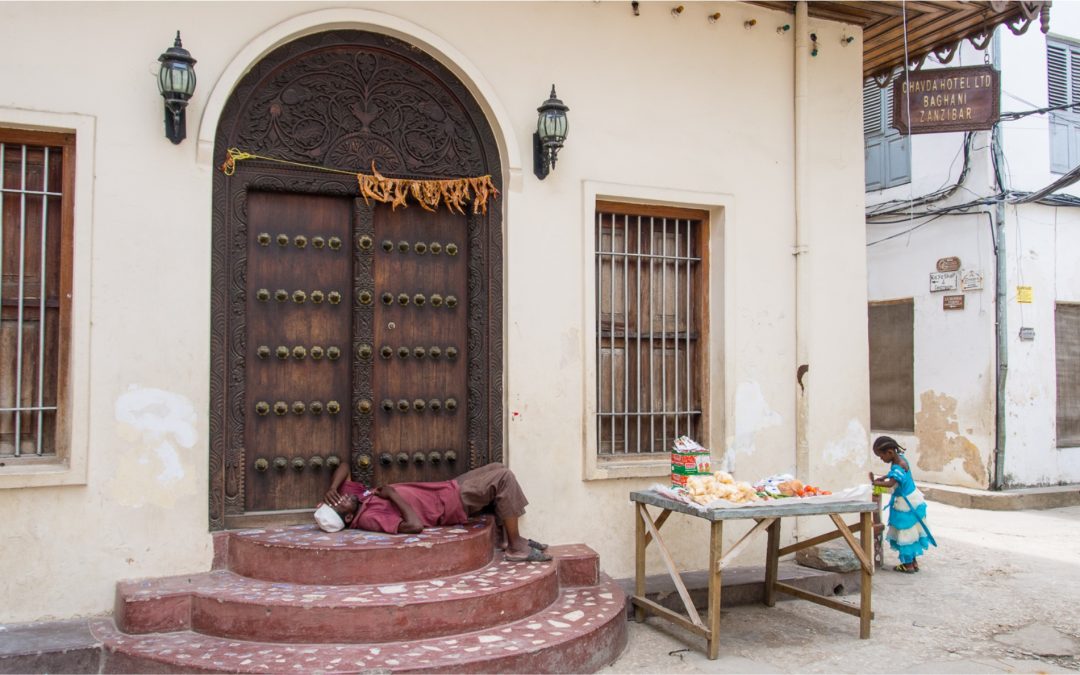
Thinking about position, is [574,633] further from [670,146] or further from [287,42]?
[287,42]

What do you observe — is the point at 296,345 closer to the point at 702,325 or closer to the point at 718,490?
the point at 718,490

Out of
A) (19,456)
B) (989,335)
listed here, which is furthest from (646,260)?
(989,335)

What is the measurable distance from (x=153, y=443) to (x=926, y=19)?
677cm

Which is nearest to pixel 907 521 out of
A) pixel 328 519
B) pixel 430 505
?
pixel 430 505

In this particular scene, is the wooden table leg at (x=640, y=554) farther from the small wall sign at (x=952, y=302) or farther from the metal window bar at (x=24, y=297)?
the small wall sign at (x=952, y=302)

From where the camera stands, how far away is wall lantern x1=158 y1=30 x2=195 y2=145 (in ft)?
15.8

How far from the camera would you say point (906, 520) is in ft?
23.2

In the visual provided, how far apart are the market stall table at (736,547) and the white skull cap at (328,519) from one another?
1881 millimetres

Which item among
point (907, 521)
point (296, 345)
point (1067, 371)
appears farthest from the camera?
point (1067, 371)

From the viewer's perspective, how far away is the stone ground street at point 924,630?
192 inches

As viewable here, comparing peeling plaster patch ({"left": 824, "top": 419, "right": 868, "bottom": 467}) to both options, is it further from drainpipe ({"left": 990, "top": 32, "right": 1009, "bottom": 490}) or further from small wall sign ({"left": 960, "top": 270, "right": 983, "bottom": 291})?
small wall sign ({"left": 960, "top": 270, "right": 983, "bottom": 291})

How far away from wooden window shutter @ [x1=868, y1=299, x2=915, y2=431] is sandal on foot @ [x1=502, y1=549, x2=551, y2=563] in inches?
317

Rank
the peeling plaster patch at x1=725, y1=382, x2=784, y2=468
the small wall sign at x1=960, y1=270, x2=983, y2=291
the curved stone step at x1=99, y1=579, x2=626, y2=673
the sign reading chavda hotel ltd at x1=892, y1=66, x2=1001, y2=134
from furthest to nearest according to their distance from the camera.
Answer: the small wall sign at x1=960, y1=270, x2=983, y2=291 < the sign reading chavda hotel ltd at x1=892, y1=66, x2=1001, y2=134 < the peeling plaster patch at x1=725, y1=382, x2=784, y2=468 < the curved stone step at x1=99, y1=579, x2=626, y2=673

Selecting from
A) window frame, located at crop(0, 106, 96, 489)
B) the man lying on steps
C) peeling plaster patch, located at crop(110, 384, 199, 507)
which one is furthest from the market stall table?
window frame, located at crop(0, 106, 96, 489)
